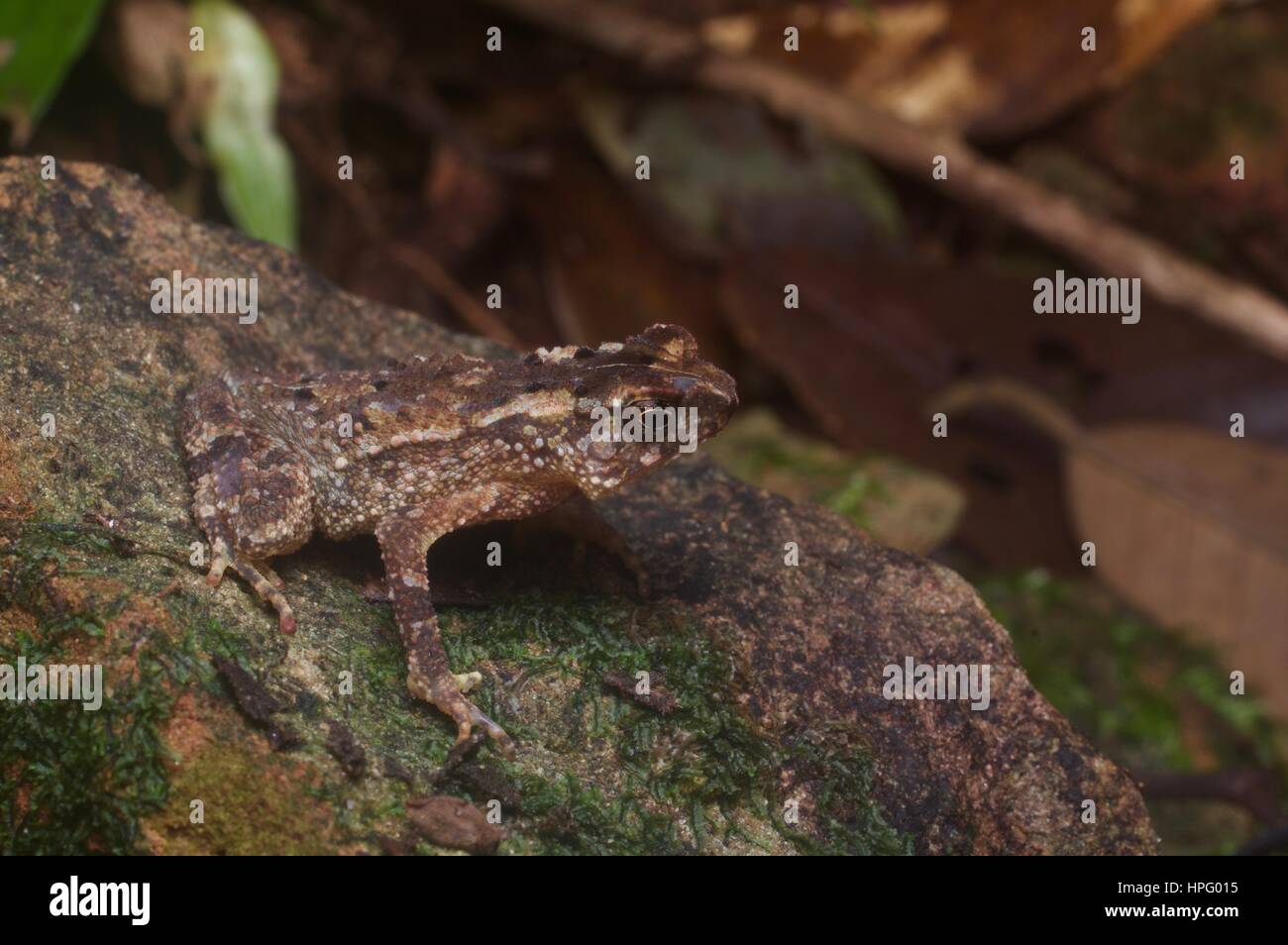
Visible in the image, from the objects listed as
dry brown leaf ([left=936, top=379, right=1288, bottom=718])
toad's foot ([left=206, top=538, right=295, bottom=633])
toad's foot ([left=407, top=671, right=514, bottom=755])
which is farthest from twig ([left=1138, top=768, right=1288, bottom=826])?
toad's foot ([left=206, top=538, right=295, bottom=633])

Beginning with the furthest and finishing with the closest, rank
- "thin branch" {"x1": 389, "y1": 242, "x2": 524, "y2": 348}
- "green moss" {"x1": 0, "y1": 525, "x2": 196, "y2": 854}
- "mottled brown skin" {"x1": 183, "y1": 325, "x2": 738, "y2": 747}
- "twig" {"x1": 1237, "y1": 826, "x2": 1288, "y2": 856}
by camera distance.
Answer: "thin branch" {"x1": 389, "y1": 242, "x2": 524, "y2": 348} → "twig" {"x1": 1237, "y1": 826, "x2": 1288, "y2": 856} → "mottled brown skin" {"x1": 183, "y1": 325, "x2": 738, "y2": 747} → "green moss" {"x1": 0, "y1": 525, "x2": 196, "y2": 854}

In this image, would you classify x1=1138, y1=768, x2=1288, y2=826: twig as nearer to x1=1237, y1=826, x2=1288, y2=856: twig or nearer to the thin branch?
x1=1237, y1=826, x2=1288, y2=856: twig

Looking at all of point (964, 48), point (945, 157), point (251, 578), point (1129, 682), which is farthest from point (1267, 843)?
point (964, 48)

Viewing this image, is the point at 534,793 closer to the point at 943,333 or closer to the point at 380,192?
the point at 943,333

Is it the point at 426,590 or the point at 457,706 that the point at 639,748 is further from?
the point at 426,590

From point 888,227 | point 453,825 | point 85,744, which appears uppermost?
point 888,227

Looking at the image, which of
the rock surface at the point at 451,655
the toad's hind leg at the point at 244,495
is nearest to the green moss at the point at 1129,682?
the rock surface at the point at 451,655
